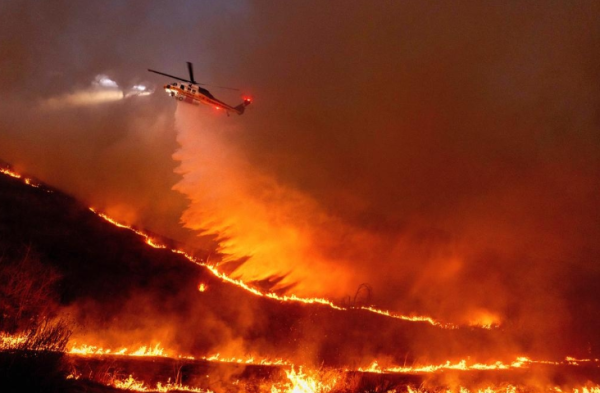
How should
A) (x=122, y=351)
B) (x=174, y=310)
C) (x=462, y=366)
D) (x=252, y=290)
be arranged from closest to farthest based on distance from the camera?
(x=122, y=351), (x=174, y=310), (x=462, y=366), (x=252, y=290)

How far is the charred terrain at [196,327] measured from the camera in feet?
62.2

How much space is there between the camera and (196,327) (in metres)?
26.4

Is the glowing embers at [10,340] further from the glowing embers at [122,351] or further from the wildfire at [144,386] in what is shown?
the glowing embers at [122,351]

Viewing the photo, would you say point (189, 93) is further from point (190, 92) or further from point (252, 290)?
point (252, 290)

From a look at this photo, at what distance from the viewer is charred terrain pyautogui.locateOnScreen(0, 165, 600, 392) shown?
18969mm

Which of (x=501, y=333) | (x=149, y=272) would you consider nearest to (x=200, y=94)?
(x=149, y=272)

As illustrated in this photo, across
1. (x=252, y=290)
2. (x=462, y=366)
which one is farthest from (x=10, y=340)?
(x=462, y=366)

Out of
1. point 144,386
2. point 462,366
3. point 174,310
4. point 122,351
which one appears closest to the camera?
point 144,386

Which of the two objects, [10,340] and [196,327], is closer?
[10,340]

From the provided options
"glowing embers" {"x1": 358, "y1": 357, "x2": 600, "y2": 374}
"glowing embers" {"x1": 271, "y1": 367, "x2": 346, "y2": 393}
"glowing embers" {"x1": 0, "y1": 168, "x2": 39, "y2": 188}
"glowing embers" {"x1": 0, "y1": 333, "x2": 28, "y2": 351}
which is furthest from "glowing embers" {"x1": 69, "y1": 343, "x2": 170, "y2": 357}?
"glowing embers" {"x1": 0, "y1": 168, "x2": 39, "y2": 188}

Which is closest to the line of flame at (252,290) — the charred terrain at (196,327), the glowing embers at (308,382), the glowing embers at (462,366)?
the charred terrain at (196,327)

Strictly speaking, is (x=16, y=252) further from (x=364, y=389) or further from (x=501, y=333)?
(x=501, y=333)

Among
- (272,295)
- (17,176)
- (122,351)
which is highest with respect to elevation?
(17,176)

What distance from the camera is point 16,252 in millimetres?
25562
